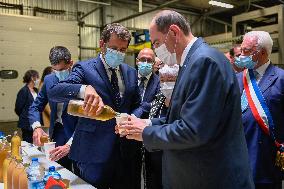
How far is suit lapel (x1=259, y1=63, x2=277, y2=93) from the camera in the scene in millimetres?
2266

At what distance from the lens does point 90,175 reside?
Result: 1862 millimetres

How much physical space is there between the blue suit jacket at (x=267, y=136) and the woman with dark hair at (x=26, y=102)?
11.2 feet

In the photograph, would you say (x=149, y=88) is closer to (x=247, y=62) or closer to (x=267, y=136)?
(x=247, y=62)

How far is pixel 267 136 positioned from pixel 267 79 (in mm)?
410

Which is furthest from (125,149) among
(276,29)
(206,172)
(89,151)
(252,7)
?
(252,7)

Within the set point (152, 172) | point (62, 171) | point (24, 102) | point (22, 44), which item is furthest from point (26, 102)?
point (62, 171)

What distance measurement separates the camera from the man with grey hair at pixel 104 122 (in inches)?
72.2

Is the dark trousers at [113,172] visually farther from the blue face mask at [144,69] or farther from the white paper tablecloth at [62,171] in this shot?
the blue face mask at [144,69]

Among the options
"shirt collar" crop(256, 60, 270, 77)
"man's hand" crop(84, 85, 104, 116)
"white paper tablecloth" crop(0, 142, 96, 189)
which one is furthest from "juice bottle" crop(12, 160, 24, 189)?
"shirt collar" crop(256, 60, 270, 77)

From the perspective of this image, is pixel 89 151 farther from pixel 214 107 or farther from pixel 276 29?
pixel 276 29

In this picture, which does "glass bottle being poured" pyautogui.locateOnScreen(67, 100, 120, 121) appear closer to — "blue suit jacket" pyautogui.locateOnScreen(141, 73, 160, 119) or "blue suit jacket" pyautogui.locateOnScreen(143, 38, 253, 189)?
"blue suit jacket" pyautogui.locateOnScreen(143, 38, 253, 189)

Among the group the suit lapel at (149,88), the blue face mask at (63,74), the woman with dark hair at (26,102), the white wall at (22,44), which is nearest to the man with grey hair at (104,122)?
the suit lapel at (149,88)

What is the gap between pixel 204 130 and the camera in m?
1.12

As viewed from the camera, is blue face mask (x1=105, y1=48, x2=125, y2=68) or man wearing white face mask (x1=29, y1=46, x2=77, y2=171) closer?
blue face mask (x1=105, y1=48, x2=125, y2=68)
